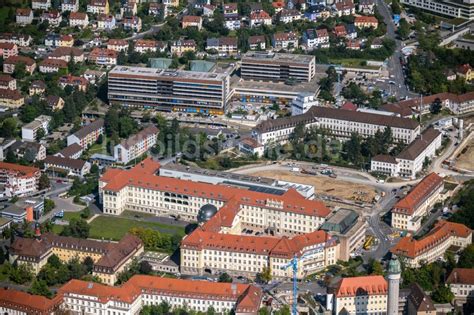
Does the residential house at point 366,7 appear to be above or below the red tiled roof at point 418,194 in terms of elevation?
above

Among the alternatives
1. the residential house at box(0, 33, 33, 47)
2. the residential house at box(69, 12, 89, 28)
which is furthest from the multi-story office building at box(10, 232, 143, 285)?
the residential house at box(69, 12, 89, 28)

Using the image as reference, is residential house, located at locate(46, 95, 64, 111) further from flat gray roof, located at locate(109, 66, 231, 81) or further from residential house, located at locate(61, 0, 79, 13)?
residential house, located at locate(61, 0, 79, 13)

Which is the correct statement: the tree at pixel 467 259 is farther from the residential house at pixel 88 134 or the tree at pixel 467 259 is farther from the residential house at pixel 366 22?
the residential house at pixel 366 22

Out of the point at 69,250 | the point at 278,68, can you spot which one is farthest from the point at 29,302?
the point at 278,68

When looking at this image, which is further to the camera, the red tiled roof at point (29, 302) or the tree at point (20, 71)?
the tree at point (20, 71)

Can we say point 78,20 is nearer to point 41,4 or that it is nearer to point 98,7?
point 98,7

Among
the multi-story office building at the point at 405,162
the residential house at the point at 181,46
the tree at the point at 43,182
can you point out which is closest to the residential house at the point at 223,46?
the residential house at the point at 181,46
